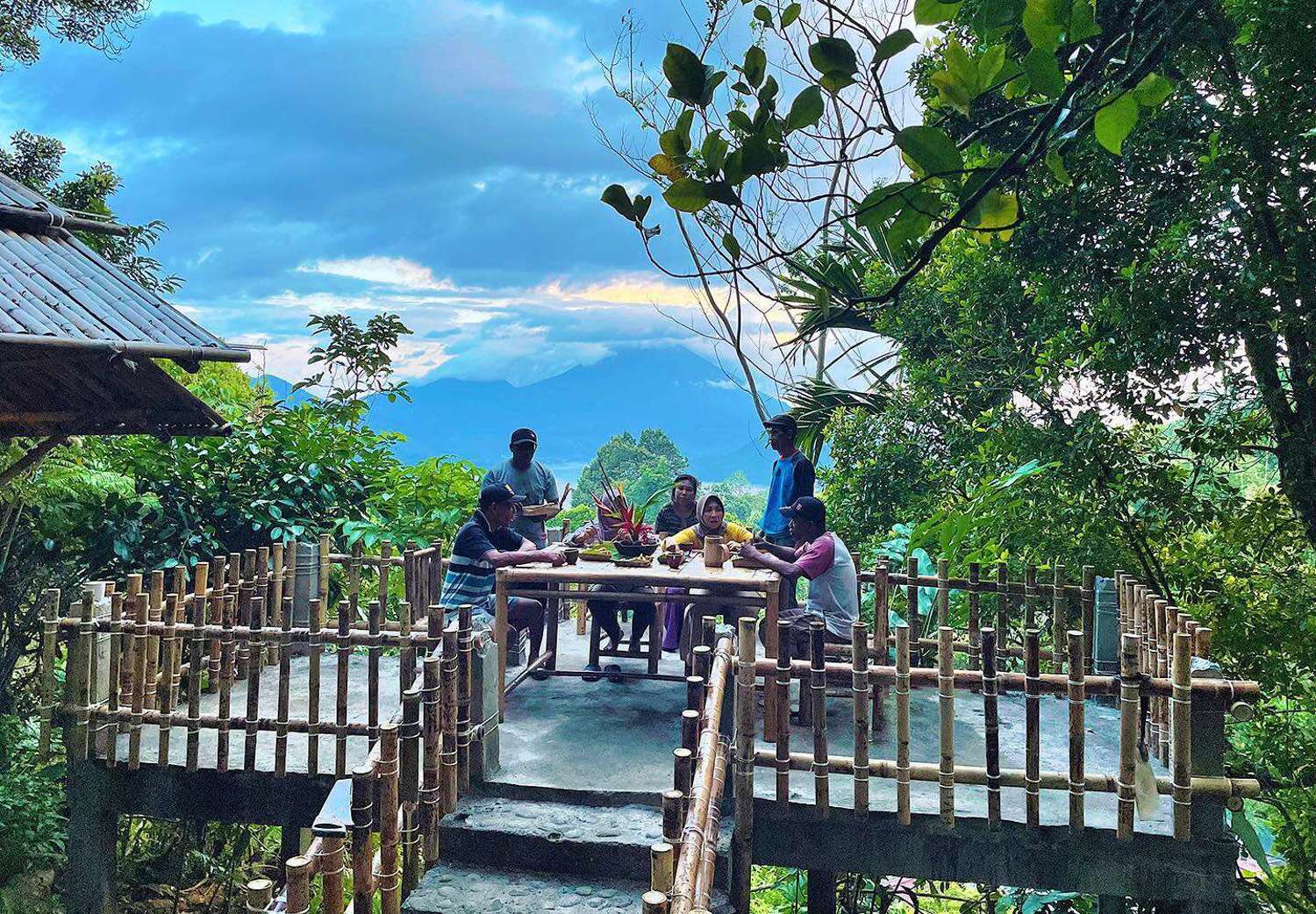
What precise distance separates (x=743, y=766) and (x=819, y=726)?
374 mm

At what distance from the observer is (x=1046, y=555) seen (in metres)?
6.01

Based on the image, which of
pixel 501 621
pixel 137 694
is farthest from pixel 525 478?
pixel 137 694

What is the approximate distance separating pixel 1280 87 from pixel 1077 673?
107 inches

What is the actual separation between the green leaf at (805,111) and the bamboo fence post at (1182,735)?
10.1ft

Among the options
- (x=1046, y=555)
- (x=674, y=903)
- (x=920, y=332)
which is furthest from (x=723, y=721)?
(x=920, y=332)

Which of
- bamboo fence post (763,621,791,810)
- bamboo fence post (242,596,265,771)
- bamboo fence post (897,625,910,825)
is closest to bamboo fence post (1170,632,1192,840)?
bamboo fence post (897,625,910,825)

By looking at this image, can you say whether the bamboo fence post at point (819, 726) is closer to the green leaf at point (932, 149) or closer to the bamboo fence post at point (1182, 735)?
the bamboo fence post at point (1182, 735)

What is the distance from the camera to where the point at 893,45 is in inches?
53.3

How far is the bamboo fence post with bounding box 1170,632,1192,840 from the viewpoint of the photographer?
365cm

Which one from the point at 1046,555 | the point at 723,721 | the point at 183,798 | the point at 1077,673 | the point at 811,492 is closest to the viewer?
the point at 1077,673

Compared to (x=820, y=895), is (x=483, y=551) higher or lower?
higher

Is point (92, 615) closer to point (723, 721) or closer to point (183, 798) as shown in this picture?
point (183, 798)

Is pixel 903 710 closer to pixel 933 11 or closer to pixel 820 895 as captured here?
pixel 820 895

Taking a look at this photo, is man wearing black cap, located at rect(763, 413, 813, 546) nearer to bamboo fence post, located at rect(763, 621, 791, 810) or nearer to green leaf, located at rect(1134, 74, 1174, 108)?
bamboo fence post, located at rect(763, 621, 791, 810)
